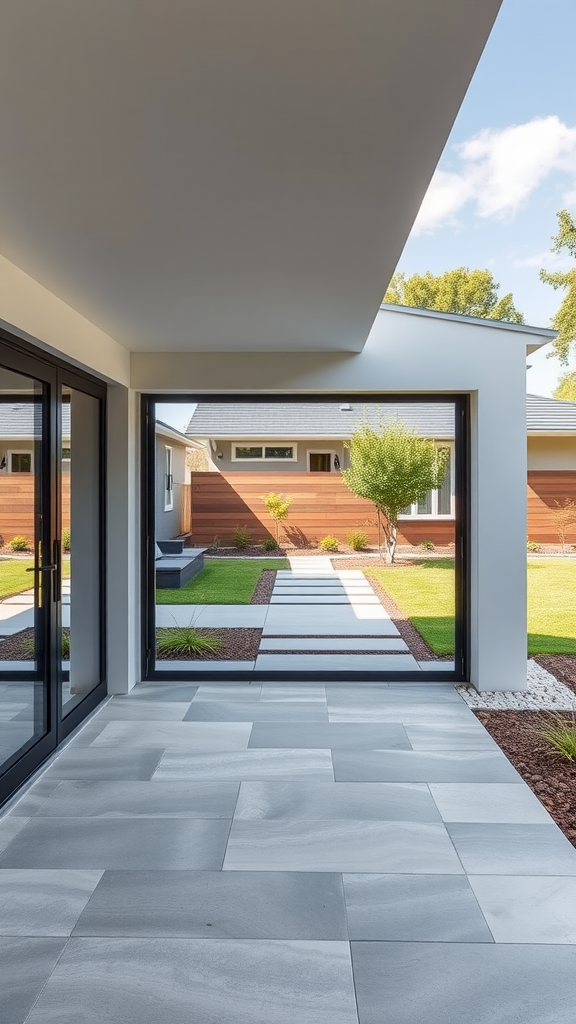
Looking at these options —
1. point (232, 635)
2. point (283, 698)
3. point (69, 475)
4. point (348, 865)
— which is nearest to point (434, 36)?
point (348, 865)

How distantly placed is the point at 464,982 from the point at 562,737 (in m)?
2.09

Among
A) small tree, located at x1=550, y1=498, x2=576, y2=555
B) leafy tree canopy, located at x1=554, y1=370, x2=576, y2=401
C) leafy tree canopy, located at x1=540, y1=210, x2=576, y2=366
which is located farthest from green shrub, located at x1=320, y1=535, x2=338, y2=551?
leafy tree canopy, located at x1=554, y1=370, x2=576, y2=401

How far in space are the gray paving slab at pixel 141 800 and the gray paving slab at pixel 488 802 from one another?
1.03 m

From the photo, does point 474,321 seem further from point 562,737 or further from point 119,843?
point 119,843

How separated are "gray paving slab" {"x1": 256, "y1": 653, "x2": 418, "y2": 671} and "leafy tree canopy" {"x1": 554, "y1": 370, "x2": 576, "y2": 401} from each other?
540 inches

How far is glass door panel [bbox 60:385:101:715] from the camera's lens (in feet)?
13.8

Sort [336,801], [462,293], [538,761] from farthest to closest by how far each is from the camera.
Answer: [462,293] → [538,761] → [336,801]

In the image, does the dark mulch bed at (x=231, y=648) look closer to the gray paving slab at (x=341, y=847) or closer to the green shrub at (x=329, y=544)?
the green shrub at (x=329, y=544)

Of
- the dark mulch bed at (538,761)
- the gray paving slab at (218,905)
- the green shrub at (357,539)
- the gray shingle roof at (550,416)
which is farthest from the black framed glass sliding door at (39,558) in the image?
the gray shingle roof at (550,416)

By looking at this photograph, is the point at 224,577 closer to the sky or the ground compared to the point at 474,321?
closer to the ground

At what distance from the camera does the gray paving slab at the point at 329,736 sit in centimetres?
390

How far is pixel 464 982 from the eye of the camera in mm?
2041

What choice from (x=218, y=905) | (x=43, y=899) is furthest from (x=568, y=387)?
(x=43, y=899)

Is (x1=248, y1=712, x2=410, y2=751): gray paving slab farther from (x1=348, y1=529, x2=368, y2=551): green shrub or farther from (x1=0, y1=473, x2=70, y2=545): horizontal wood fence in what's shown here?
(x1=348, y1=529, x2=368, y2=551): green shrub
